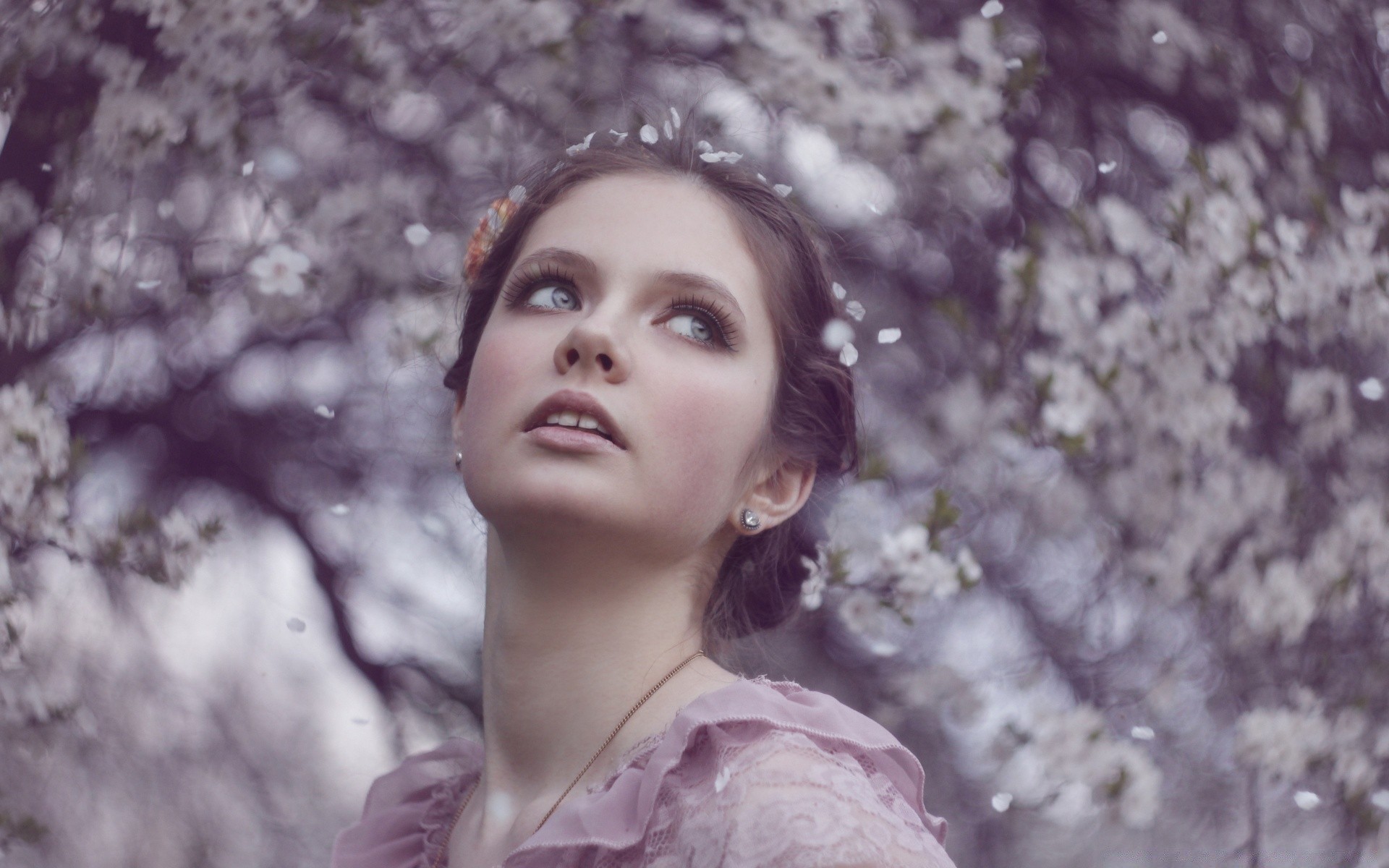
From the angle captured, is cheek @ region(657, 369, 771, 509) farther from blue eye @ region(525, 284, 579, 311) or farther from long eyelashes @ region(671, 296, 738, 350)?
blue eye @ region(525, 284, 579, 311)

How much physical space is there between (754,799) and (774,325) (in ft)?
1.60

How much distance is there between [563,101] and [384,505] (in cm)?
61

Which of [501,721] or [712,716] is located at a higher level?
[712,716]

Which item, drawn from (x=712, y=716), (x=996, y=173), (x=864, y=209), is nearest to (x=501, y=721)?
(x=712, y=716)

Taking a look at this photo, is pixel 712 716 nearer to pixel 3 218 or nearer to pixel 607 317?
pixel 607 317

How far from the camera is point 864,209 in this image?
5.87ft

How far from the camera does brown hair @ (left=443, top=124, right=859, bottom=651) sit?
1211 millimetres

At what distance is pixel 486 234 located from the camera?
141 cm

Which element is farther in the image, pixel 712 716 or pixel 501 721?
pixel 501 721

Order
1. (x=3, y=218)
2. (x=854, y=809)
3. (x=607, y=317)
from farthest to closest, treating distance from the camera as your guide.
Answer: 1. (x=3, y=218)
2. (x=607, y=317)
3. (x=854, y=809)

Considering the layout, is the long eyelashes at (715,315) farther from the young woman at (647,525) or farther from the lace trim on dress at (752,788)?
the lace trim on dress at (752,788)

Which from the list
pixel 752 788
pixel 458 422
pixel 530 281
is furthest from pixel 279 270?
pixel 752 788

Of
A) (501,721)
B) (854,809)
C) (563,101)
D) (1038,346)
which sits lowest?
(1038,346)

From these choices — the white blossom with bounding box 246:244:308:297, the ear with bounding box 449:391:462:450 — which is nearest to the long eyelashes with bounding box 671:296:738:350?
the ear with bounding box 449:391:462:450
